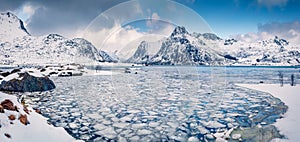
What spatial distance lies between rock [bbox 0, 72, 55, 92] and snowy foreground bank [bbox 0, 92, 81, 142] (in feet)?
32.0

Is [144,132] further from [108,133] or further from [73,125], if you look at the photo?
[73,125]

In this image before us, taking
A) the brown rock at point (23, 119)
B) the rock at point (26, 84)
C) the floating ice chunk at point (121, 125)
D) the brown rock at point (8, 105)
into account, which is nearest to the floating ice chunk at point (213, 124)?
the floating ice chunk at point (121, 125)

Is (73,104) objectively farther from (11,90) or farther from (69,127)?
(11,90)

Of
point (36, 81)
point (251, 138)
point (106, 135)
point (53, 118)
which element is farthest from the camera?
point (36, 81)

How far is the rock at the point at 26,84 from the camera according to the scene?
14.2 m

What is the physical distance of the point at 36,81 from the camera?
1501 cm

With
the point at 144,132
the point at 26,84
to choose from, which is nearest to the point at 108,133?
the point at 144,132

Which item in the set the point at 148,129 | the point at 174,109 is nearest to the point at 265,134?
the point at 148,129

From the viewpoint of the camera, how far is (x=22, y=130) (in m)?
4.76

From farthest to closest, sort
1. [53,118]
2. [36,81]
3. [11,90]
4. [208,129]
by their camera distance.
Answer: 1. [36,81]
2. [11,90]
3. [53,118]
4. [208,129]

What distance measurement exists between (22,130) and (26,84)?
1127cm

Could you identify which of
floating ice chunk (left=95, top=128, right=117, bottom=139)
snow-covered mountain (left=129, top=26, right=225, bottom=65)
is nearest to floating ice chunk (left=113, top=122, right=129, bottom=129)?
floating ice chunk (left=95, top=128, right=117, bottom=139)

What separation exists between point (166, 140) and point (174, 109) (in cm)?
366

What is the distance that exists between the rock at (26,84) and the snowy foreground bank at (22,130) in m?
9.76
